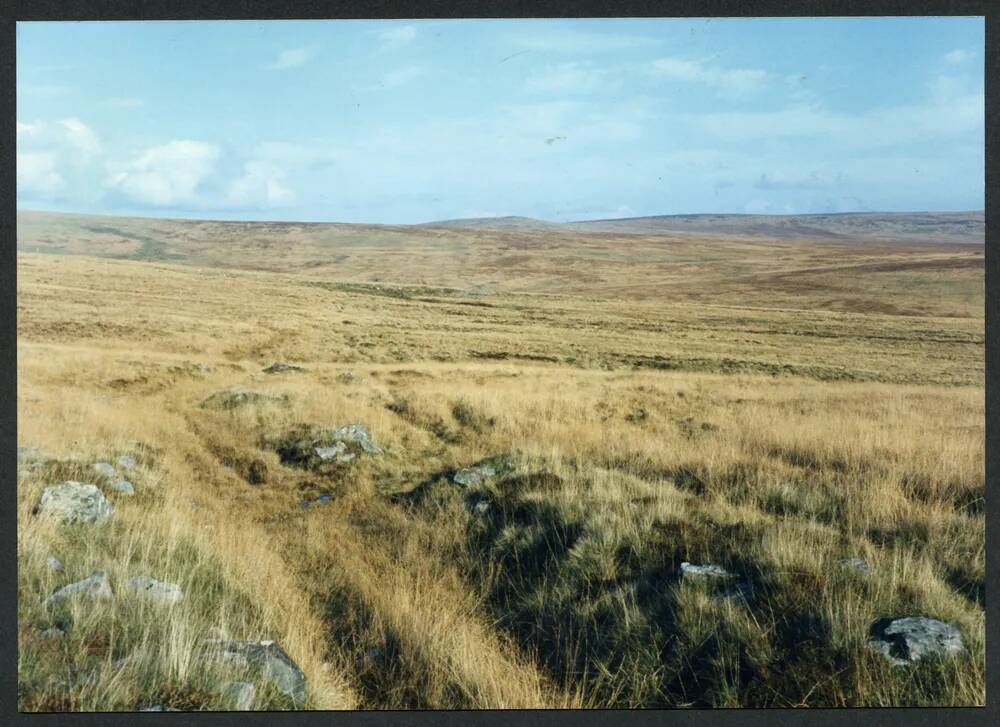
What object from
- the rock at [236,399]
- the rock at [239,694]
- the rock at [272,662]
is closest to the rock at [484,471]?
the rock at [272,662]

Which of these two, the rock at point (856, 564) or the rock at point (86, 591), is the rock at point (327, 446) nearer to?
the rock at point (86, 591)

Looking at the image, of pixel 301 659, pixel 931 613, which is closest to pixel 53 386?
pixel 301 659

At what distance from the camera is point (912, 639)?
4.36 m

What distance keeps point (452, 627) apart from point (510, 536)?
1.15 m

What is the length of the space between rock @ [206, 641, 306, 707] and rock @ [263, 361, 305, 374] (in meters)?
12.5

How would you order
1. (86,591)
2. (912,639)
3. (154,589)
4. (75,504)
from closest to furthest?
(912,639) < (86,591) < (154,589) < (75,504)

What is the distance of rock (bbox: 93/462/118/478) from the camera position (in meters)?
7.14

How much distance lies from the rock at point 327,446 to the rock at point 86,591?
4186 millimetres

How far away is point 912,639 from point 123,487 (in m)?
6.51

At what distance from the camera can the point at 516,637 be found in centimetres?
509

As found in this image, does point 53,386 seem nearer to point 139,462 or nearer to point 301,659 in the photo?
point 139,462

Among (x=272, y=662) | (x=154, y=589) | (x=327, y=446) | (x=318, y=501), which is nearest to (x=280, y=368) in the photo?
(x=327, y=446)

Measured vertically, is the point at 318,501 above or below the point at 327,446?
below

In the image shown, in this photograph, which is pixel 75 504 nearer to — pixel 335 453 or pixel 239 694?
pixel 239 694
